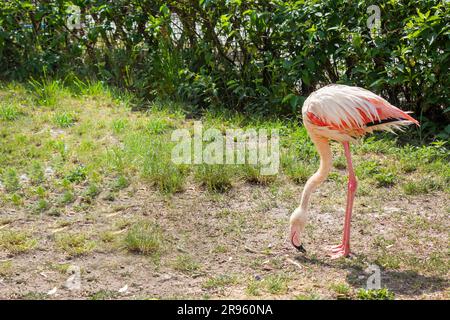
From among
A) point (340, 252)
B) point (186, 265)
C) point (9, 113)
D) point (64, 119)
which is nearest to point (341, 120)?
point (340, 252)

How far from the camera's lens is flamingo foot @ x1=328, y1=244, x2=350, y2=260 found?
19.4 feet

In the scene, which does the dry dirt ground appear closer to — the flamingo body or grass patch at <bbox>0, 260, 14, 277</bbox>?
grass patch at <bbox>0, 260, 14, 277</bbox>

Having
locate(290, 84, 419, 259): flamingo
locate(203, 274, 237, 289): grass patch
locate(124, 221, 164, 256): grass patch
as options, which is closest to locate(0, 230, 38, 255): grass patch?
locate(124, 221, 164, 256): grass patch

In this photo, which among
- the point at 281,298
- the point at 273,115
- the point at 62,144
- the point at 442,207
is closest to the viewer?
the point at 281,298

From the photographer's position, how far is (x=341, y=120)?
5.59 m

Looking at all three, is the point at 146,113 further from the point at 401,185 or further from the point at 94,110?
the point at 401,185

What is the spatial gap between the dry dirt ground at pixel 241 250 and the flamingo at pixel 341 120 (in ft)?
1.14

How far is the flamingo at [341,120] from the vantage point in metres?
5.61

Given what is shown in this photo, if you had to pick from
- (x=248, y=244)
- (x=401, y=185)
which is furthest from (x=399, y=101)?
(x=248, y=244)

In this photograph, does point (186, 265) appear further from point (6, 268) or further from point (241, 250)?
point (6, 268)

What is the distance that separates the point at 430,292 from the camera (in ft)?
17.5

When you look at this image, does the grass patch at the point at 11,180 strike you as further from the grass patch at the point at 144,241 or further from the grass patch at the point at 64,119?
the grass patch at the point at 144,241

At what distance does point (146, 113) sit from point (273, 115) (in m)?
1.56

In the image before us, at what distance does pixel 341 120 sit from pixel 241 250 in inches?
56.3
